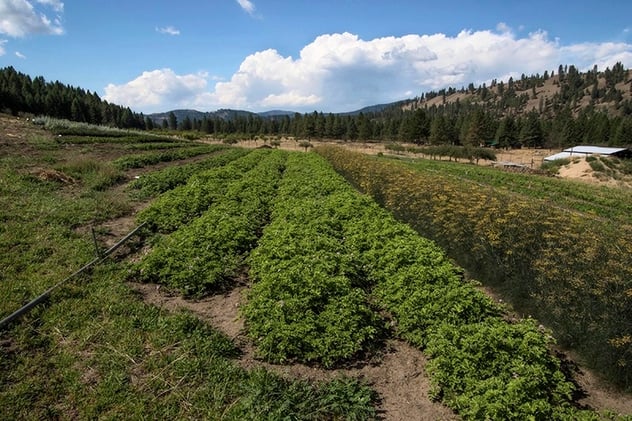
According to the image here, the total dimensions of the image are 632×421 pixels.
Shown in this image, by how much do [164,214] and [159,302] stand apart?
5.26 metres

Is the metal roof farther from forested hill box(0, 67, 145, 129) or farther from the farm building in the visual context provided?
forested hill box(0, 67, 145, 129)

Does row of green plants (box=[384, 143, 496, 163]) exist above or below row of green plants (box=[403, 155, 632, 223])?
above

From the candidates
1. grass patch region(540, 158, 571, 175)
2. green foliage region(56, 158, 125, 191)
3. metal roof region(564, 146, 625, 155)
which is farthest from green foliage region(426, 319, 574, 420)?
metal roof region(564, 146, 625, 155)

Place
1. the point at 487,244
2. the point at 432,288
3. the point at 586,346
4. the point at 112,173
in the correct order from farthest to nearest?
the point at 112,173, the point at 487,244, the point at 432,288, the point at 586,346

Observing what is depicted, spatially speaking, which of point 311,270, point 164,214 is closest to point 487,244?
point 311,270

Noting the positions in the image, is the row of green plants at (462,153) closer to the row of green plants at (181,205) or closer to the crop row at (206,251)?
the row of green plants at (181,205)

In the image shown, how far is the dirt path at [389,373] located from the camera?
465 centimetres

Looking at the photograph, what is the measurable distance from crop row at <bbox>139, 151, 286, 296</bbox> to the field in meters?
0.04

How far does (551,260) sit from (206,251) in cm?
730

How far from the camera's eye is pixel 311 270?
6.71 metres

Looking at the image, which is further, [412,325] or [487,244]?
[487,244]

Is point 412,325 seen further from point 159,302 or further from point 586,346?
point 159,302

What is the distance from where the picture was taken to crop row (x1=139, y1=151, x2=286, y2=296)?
7531 millimetres

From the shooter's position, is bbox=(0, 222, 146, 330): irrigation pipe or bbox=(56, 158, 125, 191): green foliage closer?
bbox=(0, 222, 146, 330): irrigation pipe
